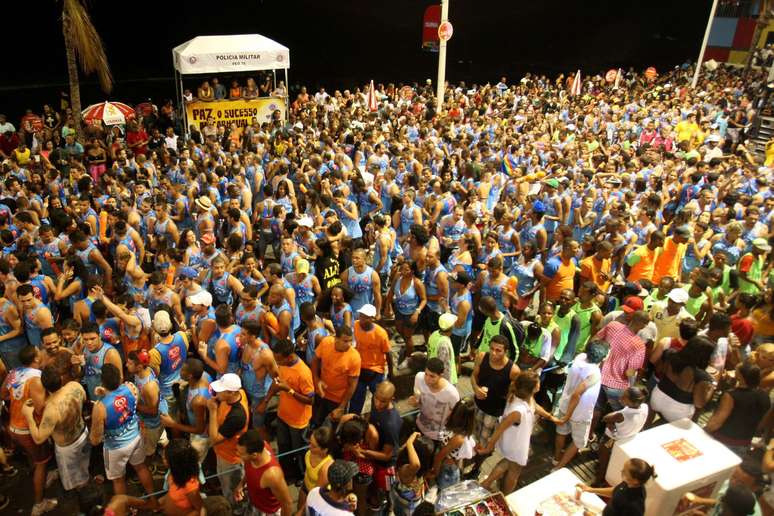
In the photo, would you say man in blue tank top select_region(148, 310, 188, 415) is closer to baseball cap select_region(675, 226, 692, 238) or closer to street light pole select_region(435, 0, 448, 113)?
baseball cap select_region(675, 226, 692, 238)

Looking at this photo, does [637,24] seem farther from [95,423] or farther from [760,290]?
[95,423]

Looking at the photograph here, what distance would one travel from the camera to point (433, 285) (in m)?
6.30

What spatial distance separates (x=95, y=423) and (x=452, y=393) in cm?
270

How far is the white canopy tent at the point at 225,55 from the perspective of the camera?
1380cm

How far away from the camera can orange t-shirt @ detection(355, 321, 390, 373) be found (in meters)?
5.12

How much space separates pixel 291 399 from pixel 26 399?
2046mm

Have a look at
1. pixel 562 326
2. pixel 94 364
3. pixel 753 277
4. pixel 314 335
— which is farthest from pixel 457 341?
pixel 753 277

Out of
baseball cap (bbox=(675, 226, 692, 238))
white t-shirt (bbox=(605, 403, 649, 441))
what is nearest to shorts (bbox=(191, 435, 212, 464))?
white t-shirt (bbox=(605, 403, 649, 441))

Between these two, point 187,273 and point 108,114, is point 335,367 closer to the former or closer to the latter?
point 187,273

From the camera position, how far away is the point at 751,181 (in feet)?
34.7

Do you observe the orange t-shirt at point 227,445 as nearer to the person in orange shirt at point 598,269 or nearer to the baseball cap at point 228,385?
the baseball cap at point 228,385

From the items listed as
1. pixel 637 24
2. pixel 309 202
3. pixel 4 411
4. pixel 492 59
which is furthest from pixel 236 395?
pixel 637 24

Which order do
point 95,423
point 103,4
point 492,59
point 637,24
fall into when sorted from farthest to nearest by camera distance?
point 637,24
point 492,59
point 103,4
point 95,423

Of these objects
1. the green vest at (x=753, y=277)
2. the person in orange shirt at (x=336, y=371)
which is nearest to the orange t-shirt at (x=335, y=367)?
the person in orange shirt at (x=336, y=371)
